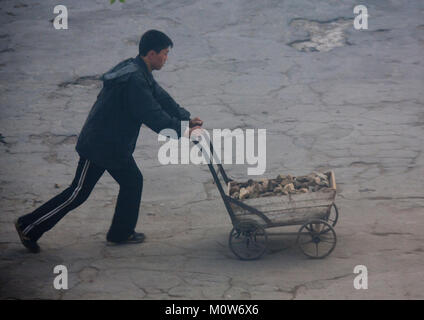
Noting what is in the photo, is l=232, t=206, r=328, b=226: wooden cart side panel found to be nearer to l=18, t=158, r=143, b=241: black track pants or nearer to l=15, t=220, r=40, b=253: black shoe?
l=18, t=158, r=143, b=241: black track pants

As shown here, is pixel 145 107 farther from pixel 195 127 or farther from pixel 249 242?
pixel 249 242

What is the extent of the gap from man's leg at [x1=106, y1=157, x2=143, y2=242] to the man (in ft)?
0.05

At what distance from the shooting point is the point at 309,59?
34.1 feet

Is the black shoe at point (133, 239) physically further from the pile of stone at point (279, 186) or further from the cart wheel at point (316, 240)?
the cart wheel at point (316, 240)

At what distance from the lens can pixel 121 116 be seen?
5090mm

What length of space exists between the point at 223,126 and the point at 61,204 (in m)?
3.57

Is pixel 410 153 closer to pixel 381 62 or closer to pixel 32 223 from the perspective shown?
pixel 381 62

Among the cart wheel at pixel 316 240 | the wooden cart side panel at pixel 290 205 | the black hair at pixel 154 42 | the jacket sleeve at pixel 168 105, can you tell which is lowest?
the cart wheel at pixel 316 240

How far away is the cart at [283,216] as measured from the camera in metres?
5.00

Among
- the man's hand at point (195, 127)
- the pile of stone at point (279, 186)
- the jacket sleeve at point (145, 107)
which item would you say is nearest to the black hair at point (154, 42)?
the jacket sleeve at point (145, 107)

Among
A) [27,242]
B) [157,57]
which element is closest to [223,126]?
[157,57]
